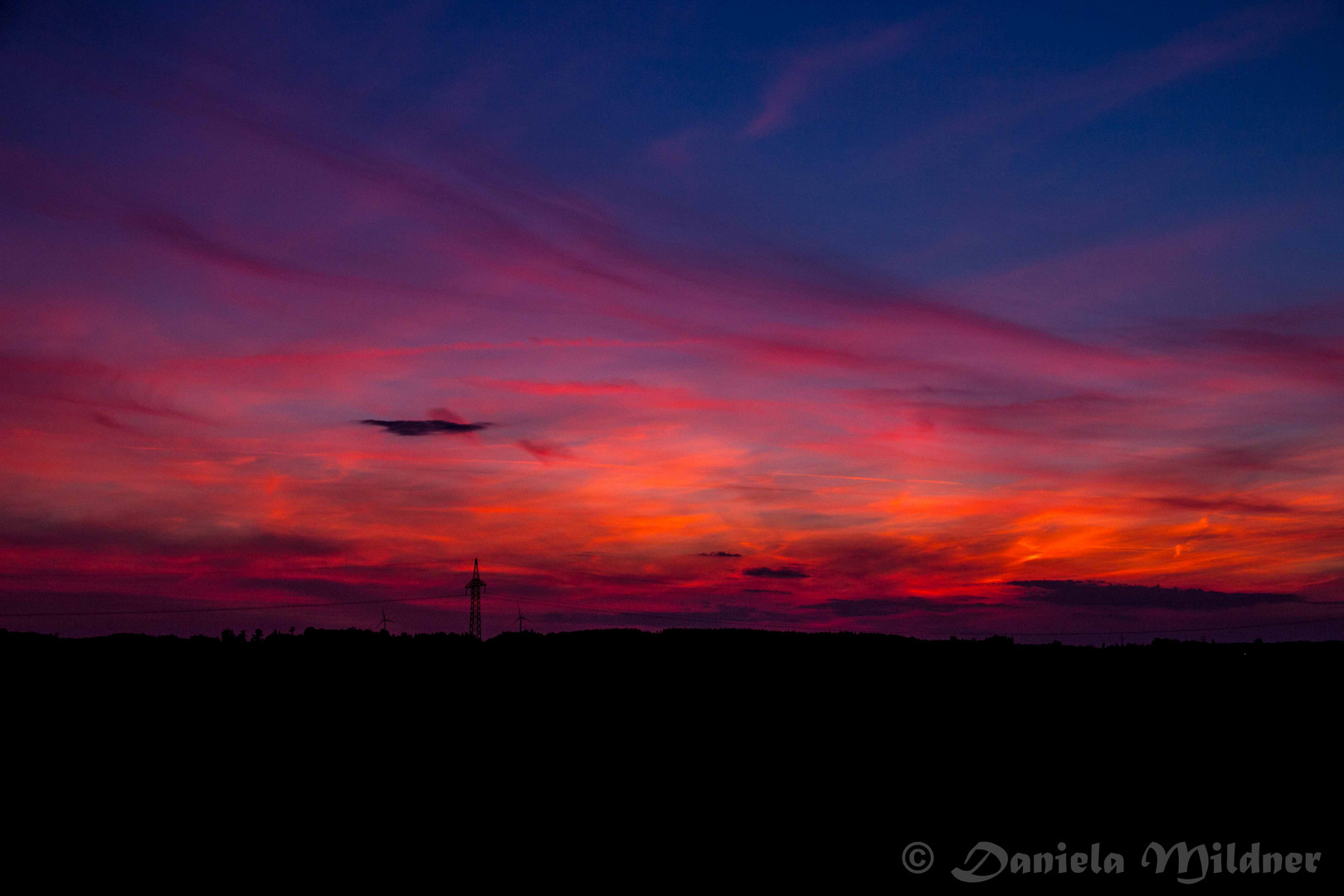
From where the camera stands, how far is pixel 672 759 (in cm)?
3416

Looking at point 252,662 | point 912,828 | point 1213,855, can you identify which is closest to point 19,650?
point 252,662

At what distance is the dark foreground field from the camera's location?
90.1 ft

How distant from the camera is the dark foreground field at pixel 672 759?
90.1 ft

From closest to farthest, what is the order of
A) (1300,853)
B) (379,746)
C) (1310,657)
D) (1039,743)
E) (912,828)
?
(1300,853)
(912,828)
(379,746)
(1039,743)
(1310,657)

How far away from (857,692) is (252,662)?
25.9 m

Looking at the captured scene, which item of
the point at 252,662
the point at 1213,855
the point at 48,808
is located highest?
the point at 252,662

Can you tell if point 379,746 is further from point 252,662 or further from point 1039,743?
point 1039,743

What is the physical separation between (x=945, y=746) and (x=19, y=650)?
125ft

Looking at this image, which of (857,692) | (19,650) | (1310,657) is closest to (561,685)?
(857,692)

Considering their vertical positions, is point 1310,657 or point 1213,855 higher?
point 1310,657

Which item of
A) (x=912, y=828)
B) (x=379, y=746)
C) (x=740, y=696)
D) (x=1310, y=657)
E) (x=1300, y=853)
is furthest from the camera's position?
→ (x=1310, y=657)

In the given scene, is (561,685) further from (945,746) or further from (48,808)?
(48,808)

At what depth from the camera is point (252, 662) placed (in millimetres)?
43719

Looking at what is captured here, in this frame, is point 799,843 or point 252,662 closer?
point 799,843
